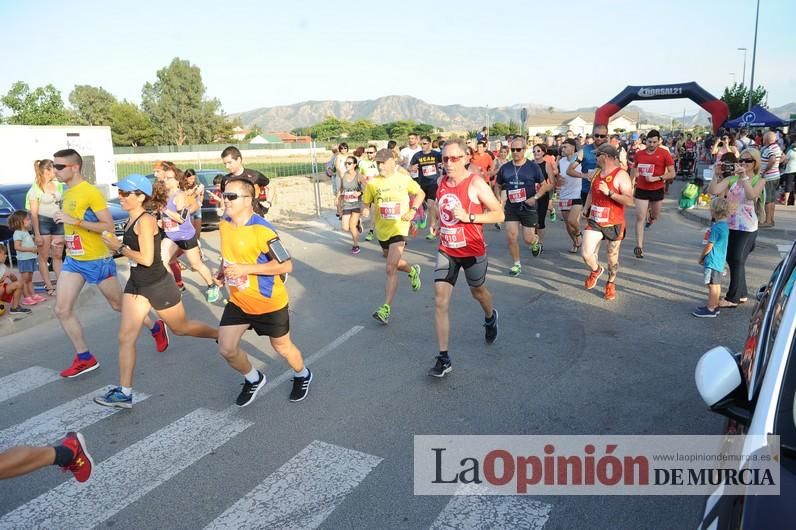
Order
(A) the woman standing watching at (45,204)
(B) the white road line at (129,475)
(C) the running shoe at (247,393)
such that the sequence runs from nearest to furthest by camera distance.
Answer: (B) the white road line at (129,475) → (C) the running shoe at (247,393) → (A) the woman standing watching at (45,204)

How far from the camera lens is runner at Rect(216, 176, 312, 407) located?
4.46 metres

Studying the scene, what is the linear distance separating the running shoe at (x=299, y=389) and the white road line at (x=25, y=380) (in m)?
2.47

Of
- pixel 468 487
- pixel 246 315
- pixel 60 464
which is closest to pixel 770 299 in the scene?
pixel 468 487

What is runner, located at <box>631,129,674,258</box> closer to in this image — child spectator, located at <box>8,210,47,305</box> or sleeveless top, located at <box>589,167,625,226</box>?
sleeveless top, located at <box>589,167,625,226</box>

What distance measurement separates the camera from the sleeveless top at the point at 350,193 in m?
11.5

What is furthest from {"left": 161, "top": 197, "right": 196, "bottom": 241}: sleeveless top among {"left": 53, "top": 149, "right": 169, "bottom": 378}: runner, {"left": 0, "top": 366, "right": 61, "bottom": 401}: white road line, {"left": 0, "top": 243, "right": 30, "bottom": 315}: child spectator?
{"left": 0, "top": 366, "right": 61, "bottom": 401}: white road line

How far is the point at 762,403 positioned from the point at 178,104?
108157 mm

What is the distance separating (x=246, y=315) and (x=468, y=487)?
7.02 ft

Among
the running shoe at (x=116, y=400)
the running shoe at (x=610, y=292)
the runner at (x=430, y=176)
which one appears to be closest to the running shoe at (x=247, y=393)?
Result: the running shoe at (x=116, y=400)

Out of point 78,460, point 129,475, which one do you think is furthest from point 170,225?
point 78,460

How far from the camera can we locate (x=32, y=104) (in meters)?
54.8

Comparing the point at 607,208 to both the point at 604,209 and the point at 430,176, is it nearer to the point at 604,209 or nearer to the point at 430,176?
the point at 604,209

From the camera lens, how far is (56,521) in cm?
343

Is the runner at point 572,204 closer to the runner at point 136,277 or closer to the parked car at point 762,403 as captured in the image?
the runner at point 136,277
